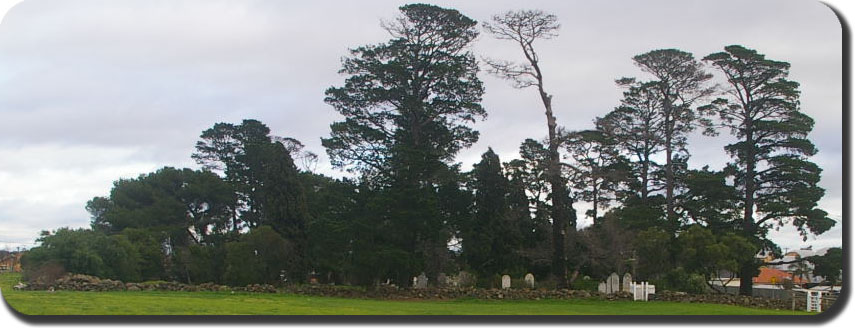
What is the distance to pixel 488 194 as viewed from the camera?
30266 mm

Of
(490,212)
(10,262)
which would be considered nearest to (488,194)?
(490,212)

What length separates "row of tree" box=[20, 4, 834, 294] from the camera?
27.3 m

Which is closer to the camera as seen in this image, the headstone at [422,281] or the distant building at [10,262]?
the distant building at [10,262]

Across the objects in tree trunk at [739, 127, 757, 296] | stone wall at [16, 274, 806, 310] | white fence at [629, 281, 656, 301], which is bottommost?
stone wall at [16, 274, 806, 310]

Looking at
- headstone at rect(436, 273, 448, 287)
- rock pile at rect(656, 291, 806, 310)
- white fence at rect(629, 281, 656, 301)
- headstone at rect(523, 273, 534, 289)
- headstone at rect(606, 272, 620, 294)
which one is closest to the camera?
rock pile at rect(656, 291, 806, 310)

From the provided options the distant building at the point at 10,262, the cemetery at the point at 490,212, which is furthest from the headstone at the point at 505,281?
the distant building at the point at 10,262

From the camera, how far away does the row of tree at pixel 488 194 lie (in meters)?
27.3

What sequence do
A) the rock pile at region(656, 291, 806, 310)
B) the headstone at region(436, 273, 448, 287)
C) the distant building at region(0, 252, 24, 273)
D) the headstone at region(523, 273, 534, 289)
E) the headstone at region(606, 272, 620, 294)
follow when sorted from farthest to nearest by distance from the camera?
the headstone at region(523, 273, 534, 289) → the headstone at region(436, 273, 448, 287) → the headstone at region(606, 272, 620, 294) → the distant building at region(0, 252, 24, 273) → the rock pile at region(656, 291, 806, 310)

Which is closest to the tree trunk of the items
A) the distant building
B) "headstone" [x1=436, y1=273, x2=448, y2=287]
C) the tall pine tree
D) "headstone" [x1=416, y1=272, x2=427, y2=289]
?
the tall pine tree

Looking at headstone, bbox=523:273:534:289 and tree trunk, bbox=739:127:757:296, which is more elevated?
tree trunk, bbox=739:127:757:296

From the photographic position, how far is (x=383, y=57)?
30.6m

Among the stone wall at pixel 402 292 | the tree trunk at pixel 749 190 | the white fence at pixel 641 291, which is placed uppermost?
the tree trunk at pixel 749 190

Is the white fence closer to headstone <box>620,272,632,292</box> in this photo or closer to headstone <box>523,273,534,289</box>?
headstone <box>620,272,632,292</box>

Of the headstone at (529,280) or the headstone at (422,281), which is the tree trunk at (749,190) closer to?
the headstone at (529,280)
